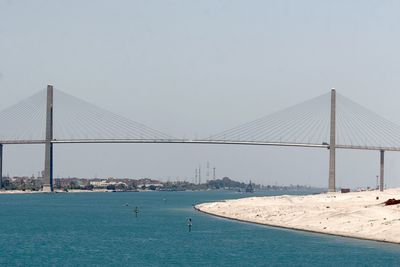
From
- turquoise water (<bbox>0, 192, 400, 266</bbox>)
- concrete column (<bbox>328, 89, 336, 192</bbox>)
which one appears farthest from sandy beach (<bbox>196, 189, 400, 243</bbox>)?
concrete column (<bbox>328, 89, 336, 192</bbox>)

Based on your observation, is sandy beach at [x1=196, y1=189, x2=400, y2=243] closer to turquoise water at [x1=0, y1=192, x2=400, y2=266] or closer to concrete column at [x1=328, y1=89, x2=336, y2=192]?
turquoise water at [x1=0, y1=192, x2=400, y2=266]

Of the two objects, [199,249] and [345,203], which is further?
[345,203]

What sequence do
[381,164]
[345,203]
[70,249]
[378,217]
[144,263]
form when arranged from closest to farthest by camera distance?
[144,263], [70,249], [378,217], [345,203], [381,164]

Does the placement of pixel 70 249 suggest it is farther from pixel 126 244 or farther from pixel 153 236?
pixel 153 236

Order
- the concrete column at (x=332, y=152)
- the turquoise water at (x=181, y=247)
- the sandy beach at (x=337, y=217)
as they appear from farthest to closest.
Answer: the concrete column at (x=332, y=152)
the sandy beach at (x=337, y=217)
the turquoise water at (x=181, y=247)

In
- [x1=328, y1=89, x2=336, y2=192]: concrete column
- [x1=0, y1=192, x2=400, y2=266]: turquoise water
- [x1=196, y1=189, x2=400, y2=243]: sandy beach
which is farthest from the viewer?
[x1=328, y1=89, x2=336, y2=192]: concrete column

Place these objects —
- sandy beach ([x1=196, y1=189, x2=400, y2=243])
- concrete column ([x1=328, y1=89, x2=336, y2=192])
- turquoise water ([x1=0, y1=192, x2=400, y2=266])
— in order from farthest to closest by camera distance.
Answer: concrete column ([x1=328, y1=89, x2=336, y2=192]), sandy beach ([x1=196, y1=189, x2=400, y2=243]), turquoise water ([x1=0, y1=192, x2=400, y2=266])

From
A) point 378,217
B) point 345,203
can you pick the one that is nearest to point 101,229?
Result: point 378,217

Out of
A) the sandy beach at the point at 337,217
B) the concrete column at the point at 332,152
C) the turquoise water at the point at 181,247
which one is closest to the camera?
the turquoise water at the point at 181,247

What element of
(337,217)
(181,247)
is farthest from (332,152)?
(181,247)

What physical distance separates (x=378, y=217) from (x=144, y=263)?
36.3 meters

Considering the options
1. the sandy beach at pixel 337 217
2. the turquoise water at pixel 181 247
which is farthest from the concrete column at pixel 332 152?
the turquoise water at pixel 181 247

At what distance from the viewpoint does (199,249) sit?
66750 mm

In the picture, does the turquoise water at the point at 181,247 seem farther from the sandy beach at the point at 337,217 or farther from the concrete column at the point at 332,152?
the concrete column at the point at 332,152
